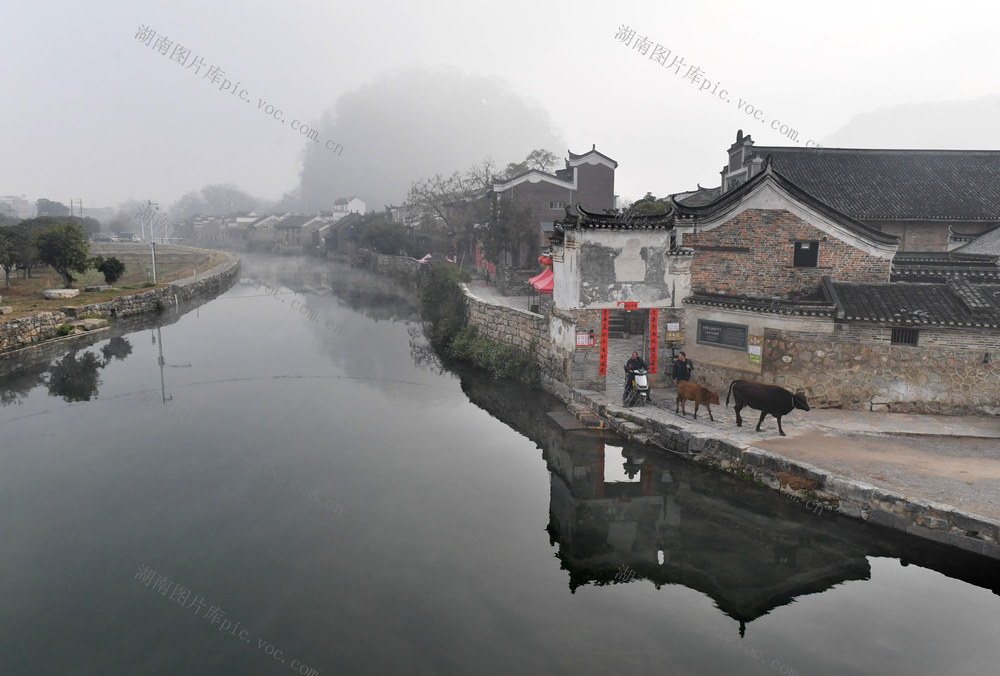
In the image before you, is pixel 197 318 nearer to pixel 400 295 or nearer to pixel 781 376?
pixel 400 295

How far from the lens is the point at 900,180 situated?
28.5m

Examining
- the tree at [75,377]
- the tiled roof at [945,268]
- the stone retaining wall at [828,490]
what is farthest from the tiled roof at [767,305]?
the tree at [75,377]

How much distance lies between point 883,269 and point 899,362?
2842 millimetres

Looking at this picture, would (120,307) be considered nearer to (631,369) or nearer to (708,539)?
(631,369)

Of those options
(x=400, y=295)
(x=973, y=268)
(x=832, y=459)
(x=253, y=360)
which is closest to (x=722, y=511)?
(x=832, y=459)

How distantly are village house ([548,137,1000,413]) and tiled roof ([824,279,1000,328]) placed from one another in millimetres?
39

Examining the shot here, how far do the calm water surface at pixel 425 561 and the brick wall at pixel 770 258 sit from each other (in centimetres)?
562

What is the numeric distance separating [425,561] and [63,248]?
34882 mm

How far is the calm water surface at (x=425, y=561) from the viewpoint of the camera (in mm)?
7562

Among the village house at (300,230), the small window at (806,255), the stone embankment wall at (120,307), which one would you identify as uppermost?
the village house at (300,230)

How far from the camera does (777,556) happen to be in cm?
970

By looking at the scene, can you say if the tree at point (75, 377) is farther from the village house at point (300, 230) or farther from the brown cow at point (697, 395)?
the village house at point (300, 230)

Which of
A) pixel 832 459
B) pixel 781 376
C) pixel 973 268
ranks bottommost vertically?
pixel 832 459

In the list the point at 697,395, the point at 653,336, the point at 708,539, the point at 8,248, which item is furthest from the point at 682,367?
the point at 8,248
